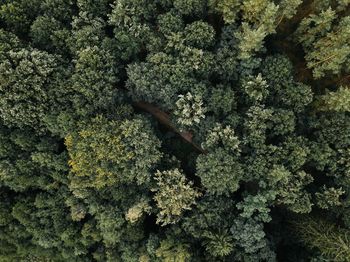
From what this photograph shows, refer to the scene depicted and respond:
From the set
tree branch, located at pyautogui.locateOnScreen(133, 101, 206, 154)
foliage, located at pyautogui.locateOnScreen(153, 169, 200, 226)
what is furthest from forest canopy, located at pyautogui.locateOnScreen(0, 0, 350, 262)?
tree branch, located at pyautogui.locateOnScreen(133, 101, 206, 154)

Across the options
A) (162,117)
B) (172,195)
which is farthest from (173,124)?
(172,195)

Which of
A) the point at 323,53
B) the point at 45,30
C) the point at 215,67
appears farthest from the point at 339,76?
the point at 45,30

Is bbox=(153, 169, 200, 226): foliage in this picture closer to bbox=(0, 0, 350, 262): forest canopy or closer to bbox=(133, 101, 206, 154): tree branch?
bbox=(0, 0, 350, 262): forest canopy

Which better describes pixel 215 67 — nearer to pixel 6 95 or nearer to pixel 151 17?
pixel 151 17

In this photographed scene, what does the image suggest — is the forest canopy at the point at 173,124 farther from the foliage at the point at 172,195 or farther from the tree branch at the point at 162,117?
the tree branch at the point at 162,117

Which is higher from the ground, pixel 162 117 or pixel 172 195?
pixel 162 117

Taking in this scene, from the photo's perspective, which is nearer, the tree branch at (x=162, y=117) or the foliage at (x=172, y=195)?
the foliage at (x=172, y=195)

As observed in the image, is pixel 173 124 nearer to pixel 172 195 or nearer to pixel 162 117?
pixel 162 117

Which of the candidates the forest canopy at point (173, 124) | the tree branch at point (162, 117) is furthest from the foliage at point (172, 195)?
the tree branch at point (162, 117)
